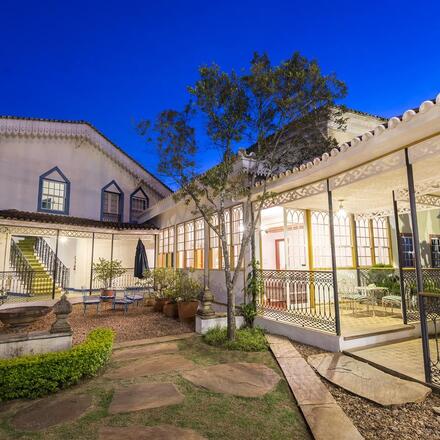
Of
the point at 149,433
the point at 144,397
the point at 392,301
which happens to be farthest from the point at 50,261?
the point at 392,301

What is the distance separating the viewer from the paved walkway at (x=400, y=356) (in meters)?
4.55

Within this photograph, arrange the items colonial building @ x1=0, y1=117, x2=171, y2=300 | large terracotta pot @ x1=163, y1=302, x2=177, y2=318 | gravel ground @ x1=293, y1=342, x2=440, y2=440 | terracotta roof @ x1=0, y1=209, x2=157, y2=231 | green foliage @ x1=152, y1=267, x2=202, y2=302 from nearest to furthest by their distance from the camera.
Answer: gravel ground @ x1=293, y1=342, x2=440, y2=440, green foliage @ x1=152, y1=267, x2=202, y2=302, large terracotta pot @ x1=163, y1=302, x2=177, y2=318, terracotta roof @ x1=0, y1=209, x2=157, y2=231, colonial building @ x1=0, y1=117, x2=171, y2=300

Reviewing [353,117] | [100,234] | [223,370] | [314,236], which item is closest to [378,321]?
[314,236]

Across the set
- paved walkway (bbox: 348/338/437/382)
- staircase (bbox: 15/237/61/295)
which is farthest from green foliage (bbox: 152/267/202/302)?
staircase (bbox: 15/237/61/295)

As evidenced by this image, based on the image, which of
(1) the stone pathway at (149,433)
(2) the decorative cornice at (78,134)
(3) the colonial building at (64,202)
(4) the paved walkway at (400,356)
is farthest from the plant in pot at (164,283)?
(2) the decorative cornice at (78,134)

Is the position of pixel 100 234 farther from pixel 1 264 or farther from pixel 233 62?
pixel 233 62

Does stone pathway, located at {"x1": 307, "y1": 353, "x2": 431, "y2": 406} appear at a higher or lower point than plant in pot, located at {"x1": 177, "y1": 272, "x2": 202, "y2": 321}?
lower

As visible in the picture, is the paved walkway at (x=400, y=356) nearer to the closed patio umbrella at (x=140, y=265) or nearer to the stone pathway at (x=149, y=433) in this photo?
the stone pathway at (x=149, y=433)

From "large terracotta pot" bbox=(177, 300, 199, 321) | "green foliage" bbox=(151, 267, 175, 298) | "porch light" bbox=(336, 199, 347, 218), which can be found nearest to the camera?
"porch light" bbox=(336, 199, 347, 218)

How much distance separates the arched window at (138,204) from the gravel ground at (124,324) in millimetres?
8143

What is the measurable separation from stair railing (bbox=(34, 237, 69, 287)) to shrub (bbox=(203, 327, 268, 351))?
40.4 feet

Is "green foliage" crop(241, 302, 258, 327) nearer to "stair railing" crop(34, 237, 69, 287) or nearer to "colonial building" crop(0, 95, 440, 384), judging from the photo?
"colonial building" crop(0, 95, 440, 384)

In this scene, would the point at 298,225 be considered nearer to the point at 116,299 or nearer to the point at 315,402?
the point at 315,402

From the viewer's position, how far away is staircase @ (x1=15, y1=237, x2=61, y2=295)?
14038mm
